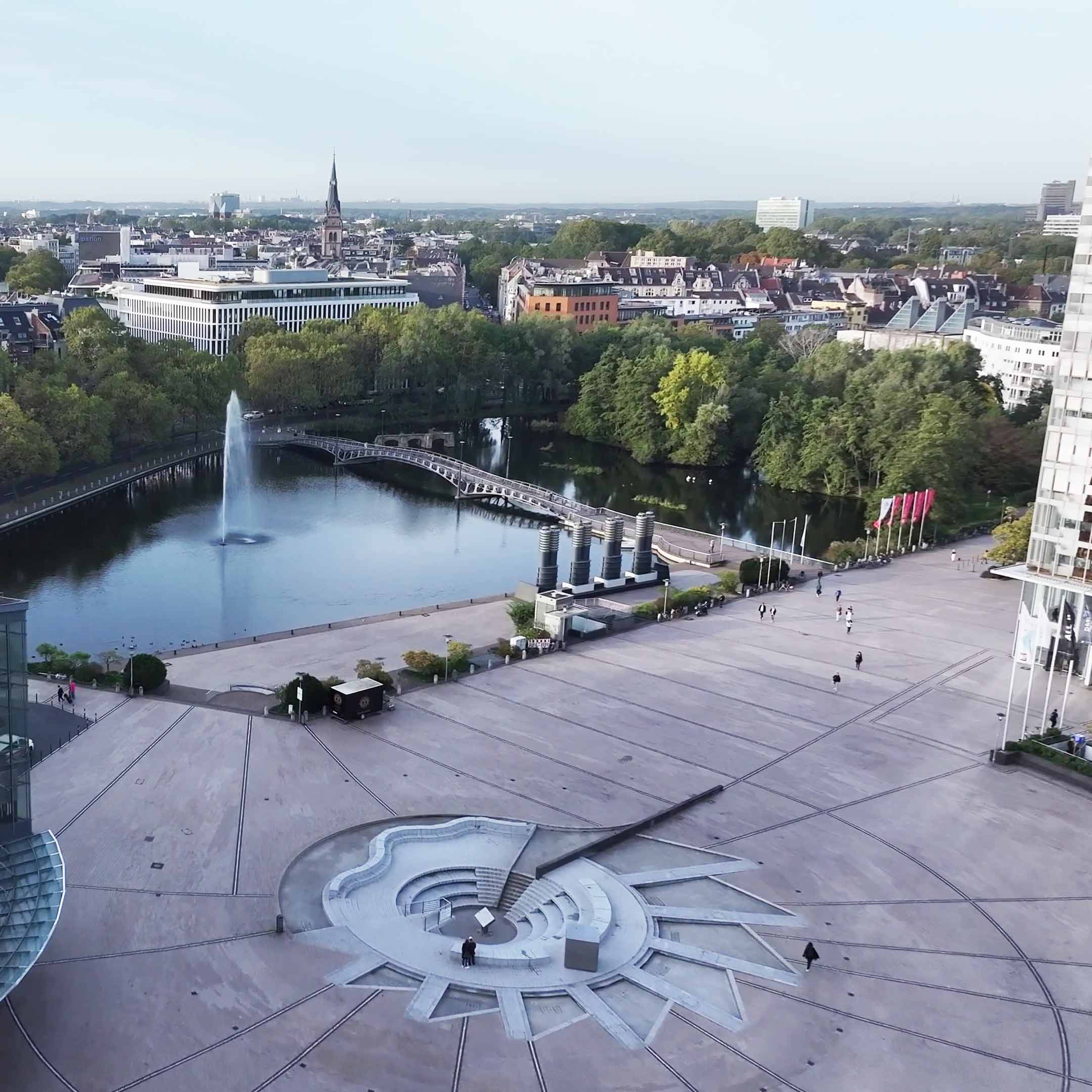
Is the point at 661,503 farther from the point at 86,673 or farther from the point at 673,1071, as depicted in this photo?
the point at 673,1071

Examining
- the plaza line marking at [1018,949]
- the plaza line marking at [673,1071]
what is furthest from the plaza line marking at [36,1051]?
the plaza line marking at [1018,949]

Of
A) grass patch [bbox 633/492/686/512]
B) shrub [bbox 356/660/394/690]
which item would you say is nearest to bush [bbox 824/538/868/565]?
grass patch [bbox 633/492/686/512]

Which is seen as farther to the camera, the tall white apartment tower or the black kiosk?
the tall white apartment tower

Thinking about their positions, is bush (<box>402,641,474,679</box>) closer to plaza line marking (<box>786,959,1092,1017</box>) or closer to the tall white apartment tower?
plaza line marking (<box>786,959,1092,1017</box>)

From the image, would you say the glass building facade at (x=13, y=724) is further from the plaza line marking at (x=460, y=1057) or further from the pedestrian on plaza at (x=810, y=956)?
the pedestrian on plaza at (x=810, y=956)

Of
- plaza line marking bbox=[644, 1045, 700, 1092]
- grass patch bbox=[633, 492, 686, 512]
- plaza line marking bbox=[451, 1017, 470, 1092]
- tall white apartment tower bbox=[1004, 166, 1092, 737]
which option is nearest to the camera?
plaza line marking bbox=[451, 1017, 470, 1092]

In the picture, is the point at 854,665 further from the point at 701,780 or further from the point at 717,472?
the point at 717,472
